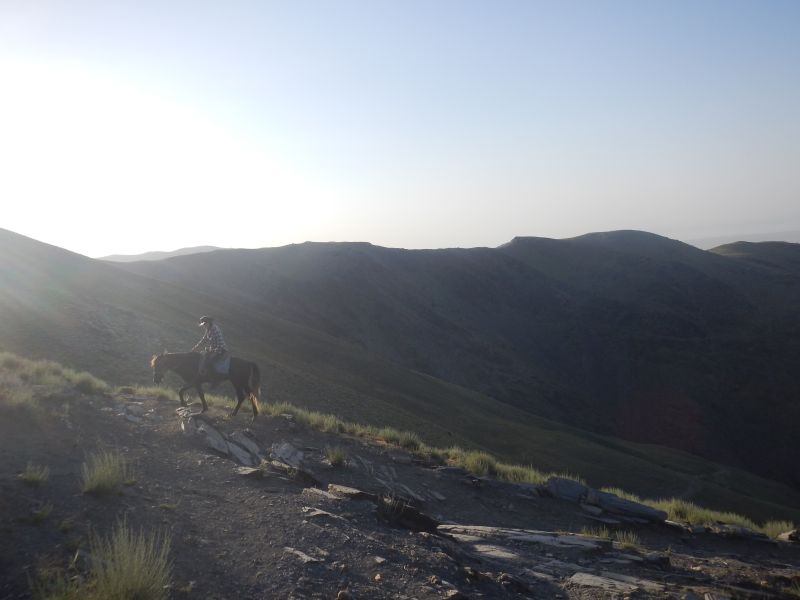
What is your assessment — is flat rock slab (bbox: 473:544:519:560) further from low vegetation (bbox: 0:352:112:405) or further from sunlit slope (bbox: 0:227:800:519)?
sunlit slope (bbox: 0:227:800:519)

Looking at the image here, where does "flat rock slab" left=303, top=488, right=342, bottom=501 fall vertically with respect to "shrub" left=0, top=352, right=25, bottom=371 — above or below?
below

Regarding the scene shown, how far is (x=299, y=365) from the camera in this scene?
37125mm

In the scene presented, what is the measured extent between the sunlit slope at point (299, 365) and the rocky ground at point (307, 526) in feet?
41.9

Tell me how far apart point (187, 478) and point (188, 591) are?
13.3ft

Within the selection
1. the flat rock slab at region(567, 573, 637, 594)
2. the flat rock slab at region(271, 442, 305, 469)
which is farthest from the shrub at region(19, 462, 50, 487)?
the flat rock slab at region(567, 573, 637, 594)

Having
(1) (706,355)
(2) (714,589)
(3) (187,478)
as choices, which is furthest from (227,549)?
(1) (706,355)

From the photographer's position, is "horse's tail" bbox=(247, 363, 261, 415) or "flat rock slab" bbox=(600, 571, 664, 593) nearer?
"flat rock slab" bbox=(600, 571, 664, 593)

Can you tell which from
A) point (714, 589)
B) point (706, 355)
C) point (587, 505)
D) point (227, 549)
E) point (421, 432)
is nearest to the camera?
point (227, 549)

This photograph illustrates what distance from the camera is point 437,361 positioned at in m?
69.4

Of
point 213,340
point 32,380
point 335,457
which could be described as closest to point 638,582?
point 335,457

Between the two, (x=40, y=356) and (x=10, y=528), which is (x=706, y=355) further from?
(x=10, y=528)

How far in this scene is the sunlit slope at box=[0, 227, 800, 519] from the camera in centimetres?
2717

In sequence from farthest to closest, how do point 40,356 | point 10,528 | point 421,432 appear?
1. point 421,432
2. point 40,356
3. point 10,528

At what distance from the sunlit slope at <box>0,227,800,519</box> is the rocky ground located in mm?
12786
